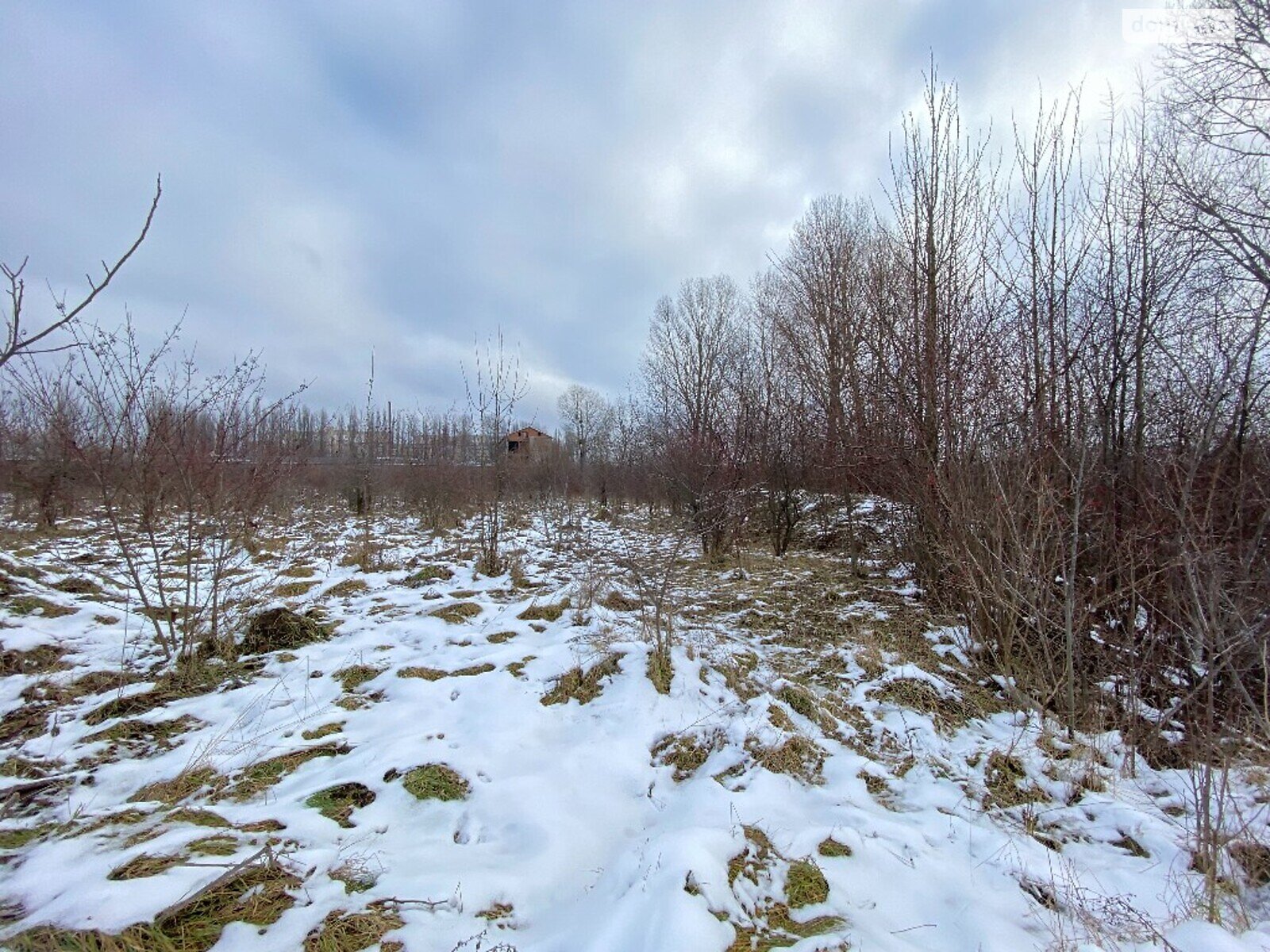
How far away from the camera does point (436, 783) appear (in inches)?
115

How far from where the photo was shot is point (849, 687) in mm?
4258

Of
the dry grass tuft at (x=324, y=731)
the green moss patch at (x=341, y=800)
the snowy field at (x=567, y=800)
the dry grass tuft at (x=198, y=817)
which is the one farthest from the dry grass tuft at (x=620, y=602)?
the dry grass tuft at (x=198, y=817)

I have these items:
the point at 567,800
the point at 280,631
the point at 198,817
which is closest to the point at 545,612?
the point at 280,631

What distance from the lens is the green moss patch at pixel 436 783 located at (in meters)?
2.86

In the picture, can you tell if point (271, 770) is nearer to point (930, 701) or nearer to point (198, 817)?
point (198, 817)

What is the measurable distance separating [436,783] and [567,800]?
733 mm

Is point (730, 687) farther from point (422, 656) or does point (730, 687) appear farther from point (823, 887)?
point (422, 656)

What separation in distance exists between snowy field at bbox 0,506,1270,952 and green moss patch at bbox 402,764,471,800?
0.05ft

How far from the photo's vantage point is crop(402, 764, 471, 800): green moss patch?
9.37 feet

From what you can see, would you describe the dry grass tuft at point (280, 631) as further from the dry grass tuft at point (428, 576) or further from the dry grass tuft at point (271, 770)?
the dry grass tuft at point (428, 576)

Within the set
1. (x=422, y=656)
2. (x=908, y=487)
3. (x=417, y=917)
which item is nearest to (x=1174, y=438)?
(x=908, y=487)

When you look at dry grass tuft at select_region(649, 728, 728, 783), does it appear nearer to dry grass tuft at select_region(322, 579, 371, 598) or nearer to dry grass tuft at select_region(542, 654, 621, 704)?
dry grass tuft at select_region(542, 654, 621, 704)

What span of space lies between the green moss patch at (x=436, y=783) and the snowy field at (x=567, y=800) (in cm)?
1

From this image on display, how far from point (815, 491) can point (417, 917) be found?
970 cm
